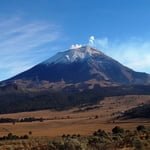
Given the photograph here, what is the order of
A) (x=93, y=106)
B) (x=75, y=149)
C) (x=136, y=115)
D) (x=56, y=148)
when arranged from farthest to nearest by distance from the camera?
1. (x=93, y=106)
2. (x=136, y=115)
3. (x=56, y=148)
4. (x=75, y=149)

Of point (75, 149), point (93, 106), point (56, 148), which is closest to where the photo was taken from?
point (75, 149)

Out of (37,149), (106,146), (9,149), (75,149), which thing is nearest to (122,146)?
(106,146)

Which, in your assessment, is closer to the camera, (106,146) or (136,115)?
Answer: (106,146)

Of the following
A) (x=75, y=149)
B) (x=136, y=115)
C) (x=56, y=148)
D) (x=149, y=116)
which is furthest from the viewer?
(x=136, y=115)

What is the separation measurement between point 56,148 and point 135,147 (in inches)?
256

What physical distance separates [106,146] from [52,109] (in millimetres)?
163539

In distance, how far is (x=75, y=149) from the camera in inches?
1241

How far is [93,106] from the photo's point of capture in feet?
618

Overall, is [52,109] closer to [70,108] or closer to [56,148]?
[70,108]

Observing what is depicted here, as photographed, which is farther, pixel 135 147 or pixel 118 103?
pixel 118 103

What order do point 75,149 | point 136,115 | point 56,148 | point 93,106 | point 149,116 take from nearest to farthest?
point 75,149
point 56,148
point 149,116
point 136,115
point 93,106

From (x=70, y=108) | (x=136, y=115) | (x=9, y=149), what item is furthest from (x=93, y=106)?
(x=9, y=149)

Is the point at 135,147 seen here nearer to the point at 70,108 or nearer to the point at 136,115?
the point at 136,115

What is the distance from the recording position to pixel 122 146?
3409 cm
